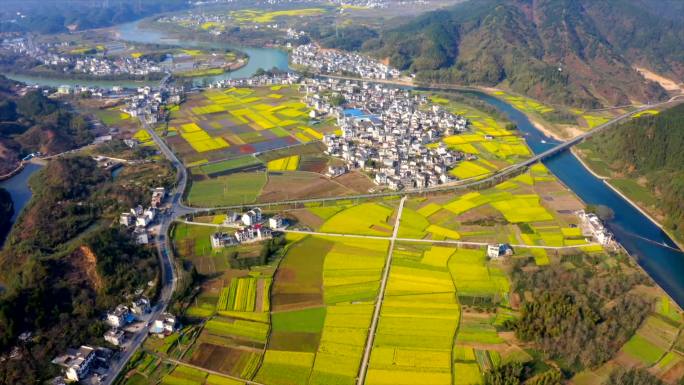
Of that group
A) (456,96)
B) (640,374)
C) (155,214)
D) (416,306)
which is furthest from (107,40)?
(640,374)

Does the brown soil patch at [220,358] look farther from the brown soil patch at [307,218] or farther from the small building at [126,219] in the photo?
the small building at [126,219]

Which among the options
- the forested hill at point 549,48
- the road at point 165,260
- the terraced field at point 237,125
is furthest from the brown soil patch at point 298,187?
the forested hill at point 549,48

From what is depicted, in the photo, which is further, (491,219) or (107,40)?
(107,40)

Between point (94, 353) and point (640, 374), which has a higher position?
point (640, 374)

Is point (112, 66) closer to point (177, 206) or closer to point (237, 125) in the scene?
point (237, 125)

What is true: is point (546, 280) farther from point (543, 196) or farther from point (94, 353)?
point (94, 353)

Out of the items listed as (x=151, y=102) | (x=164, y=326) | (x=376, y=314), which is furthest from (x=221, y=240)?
(x=151, y=102)

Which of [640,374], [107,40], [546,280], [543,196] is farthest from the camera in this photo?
[107,40]

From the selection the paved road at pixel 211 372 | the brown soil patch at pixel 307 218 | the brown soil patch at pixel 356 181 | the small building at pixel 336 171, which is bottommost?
the paved road at pixel 211 372
